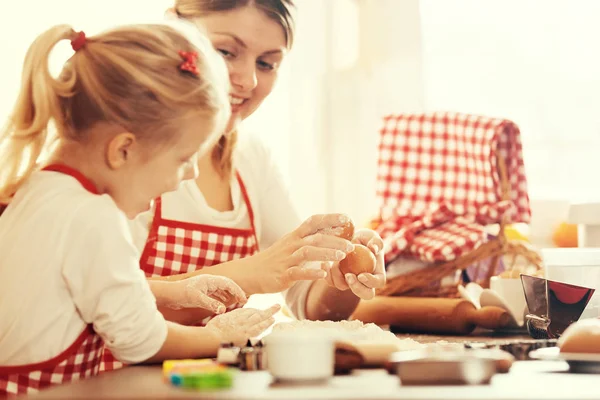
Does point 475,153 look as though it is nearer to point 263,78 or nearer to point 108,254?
point 263,78

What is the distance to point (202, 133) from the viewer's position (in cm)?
114

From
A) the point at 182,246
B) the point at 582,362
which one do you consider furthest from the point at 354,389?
the point at 182,246

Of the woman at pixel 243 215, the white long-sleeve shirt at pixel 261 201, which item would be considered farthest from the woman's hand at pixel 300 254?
the white long-sleeve shirt at pixel 261 201

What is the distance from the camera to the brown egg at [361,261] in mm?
1499

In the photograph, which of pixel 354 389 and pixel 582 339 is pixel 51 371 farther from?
pixel 582 339

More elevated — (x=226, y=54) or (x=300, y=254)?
(x=226, y=54)

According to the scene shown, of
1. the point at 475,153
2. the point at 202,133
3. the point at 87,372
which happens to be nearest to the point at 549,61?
the point at 475,153

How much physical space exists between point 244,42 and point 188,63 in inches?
24.1

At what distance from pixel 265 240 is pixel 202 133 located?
2.87 feet

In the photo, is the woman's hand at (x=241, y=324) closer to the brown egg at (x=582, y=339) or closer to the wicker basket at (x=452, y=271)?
the brown egg at (x=582, y=339)

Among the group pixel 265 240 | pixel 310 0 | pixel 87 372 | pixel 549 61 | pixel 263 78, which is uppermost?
pixel 310 0

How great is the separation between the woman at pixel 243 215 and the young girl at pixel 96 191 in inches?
11.9

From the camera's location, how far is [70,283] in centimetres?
98

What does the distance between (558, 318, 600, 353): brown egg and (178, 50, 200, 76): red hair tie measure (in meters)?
0.57
